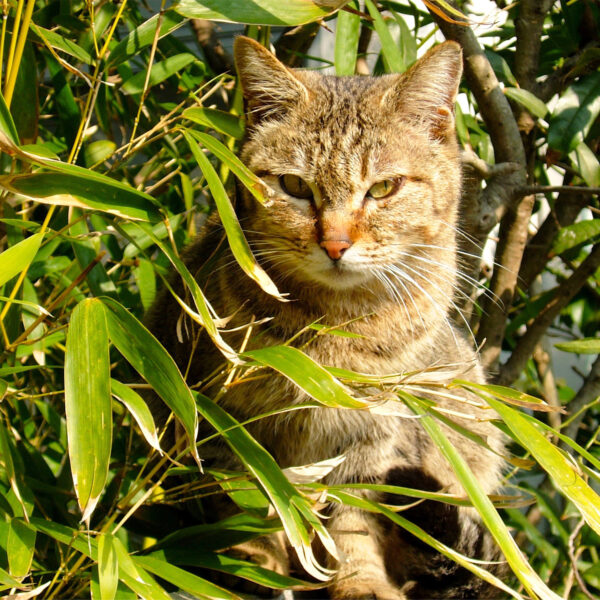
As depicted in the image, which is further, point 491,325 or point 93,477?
point 491,325

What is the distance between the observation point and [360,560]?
1562 millimetres

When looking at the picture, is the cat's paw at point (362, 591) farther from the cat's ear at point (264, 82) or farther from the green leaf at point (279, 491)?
the cat's ear at point (264, 82)

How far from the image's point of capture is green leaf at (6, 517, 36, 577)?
1.03m

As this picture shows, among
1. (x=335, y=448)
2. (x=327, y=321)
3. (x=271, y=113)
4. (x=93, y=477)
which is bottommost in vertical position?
(x=335, y=448)

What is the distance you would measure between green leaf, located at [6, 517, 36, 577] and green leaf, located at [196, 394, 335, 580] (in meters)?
0.30

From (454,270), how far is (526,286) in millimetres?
716

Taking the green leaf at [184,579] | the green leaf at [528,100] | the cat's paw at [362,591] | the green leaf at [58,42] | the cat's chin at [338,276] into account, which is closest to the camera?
the green leaf at [184,579]

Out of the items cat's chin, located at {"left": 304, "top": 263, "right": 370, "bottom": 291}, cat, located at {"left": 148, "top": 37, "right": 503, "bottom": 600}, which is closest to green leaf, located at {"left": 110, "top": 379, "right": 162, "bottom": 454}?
cat, located at {"left": 148, "top": 37, "right": 503, "bottom": 600}

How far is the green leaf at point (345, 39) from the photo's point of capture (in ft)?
5.68

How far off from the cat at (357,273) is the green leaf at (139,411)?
13.8 inches

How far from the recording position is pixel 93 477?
3.08 ft

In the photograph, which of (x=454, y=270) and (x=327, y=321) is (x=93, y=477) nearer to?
(x=327, y=321)

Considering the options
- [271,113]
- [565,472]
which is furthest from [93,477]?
[271,113]

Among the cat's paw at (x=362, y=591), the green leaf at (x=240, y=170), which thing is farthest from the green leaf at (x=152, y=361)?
the cat's paw at (x=362, y=591)
